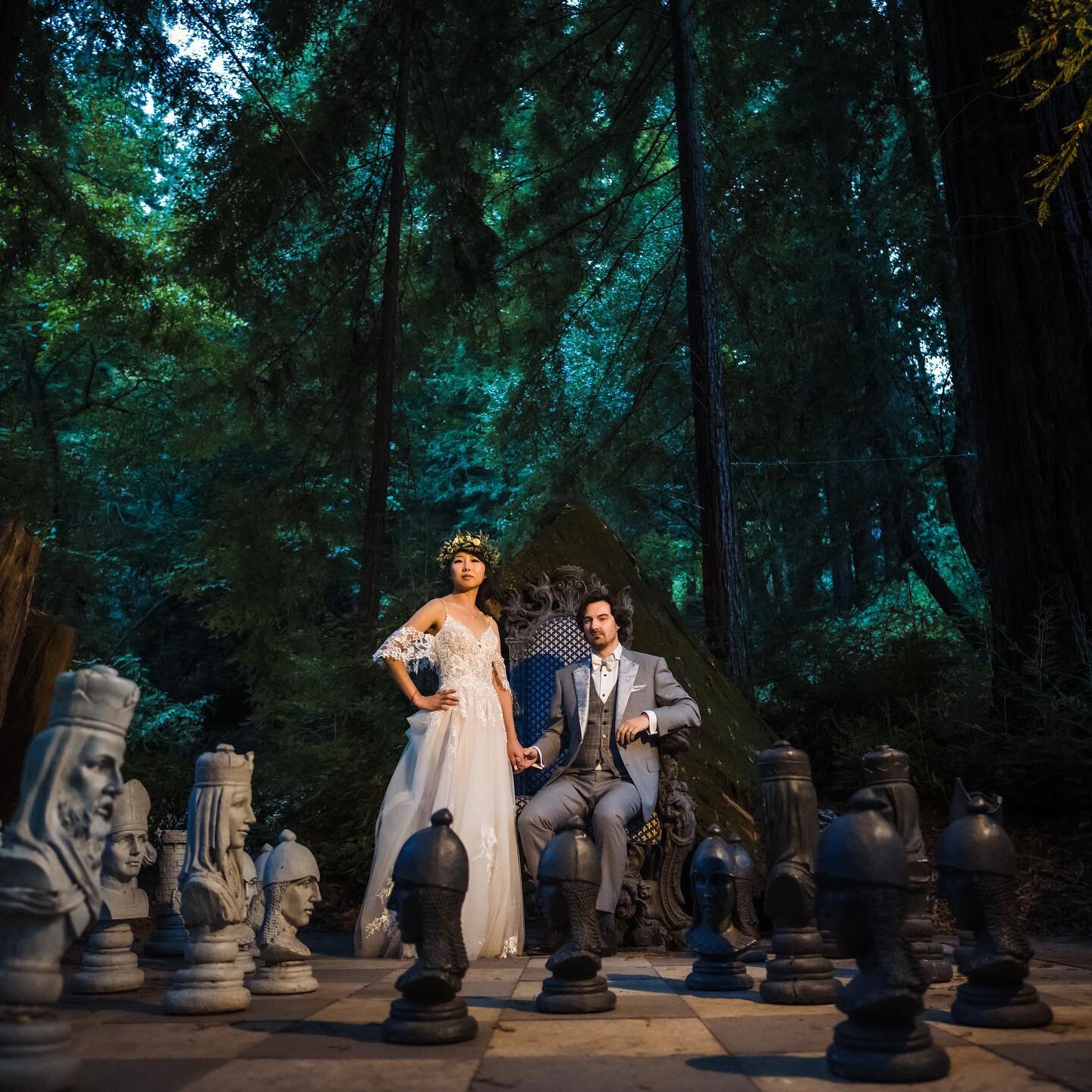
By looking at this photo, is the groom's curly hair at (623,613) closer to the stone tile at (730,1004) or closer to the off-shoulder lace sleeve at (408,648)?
the off-shoulder lace sleeve at (408,648)

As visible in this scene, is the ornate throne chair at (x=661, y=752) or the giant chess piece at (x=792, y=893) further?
the ornate throne chair at (x=661, y=752)

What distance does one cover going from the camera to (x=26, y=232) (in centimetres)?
890

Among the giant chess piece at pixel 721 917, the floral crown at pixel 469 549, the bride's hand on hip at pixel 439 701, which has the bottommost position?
the giant chess piece at pixel 721 917

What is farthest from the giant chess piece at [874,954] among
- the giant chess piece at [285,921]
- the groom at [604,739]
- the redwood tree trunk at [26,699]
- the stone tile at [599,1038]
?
the redwood tree trunk at [26,699]

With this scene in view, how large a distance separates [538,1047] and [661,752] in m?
3.19

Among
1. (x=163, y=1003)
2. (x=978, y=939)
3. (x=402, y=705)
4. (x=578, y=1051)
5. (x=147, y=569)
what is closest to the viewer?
(x=578, y=1051)

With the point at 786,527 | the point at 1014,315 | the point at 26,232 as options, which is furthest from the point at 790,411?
the point at 26,232

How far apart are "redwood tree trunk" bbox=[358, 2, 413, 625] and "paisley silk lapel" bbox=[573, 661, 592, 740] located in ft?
12.1

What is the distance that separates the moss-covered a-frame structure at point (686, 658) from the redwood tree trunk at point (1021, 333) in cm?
213

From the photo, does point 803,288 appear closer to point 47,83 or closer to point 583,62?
point 583,62

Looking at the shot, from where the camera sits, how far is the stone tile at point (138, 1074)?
8.38 feet

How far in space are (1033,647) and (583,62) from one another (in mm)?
7693

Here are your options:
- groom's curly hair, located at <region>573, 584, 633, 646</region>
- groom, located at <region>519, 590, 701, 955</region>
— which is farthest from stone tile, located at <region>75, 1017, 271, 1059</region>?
groom's curly hair, located at <region>573, 584, 633, 646</region>

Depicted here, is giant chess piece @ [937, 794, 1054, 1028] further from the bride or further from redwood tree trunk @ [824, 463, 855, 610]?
redwood tree trunk @ [824, 463, 855, 610]
